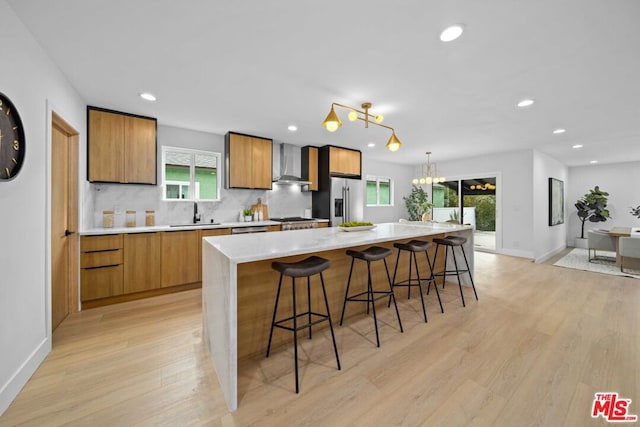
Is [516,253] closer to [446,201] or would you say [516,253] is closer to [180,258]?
[446,201]

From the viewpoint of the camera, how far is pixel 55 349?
Result: 2135 mm

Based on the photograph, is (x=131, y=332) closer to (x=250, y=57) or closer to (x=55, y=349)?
(x=55, y=349)

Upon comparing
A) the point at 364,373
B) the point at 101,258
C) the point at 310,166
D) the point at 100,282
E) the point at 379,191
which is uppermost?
the point at 310,166

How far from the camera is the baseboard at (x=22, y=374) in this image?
59.7 inches

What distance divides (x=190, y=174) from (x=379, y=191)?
16.3ft

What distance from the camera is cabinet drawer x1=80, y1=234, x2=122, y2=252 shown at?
A: 2908mm

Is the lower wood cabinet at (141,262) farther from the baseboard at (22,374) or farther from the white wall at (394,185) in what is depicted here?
the white wall at (394,185)

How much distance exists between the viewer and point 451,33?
1.86 metres

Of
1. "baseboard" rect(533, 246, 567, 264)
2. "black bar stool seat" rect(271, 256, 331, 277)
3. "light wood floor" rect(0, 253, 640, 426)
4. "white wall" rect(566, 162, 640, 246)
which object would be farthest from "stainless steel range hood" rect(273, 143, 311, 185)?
"white wall" rect(566, 162, 640, 246)

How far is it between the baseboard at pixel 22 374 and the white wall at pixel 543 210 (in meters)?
7.72

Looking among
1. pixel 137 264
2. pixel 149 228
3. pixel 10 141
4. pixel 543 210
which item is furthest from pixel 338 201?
pixel 543 210

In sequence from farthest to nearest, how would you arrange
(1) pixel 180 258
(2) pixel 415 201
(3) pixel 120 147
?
1. (2) pixel 415 201
2. (1) pixel 180 258
3. (3) pixel 120 147

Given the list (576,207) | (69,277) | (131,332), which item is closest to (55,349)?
(131,332)

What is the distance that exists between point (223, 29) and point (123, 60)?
111 centimetres
